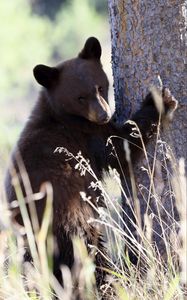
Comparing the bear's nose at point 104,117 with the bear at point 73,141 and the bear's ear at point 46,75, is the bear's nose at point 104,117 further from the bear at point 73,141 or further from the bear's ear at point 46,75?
the bear's ear at point 46,75

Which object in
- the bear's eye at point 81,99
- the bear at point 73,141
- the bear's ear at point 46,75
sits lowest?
the bear at point 73,141

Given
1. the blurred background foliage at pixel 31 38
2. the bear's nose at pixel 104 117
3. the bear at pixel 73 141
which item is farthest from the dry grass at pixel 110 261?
the blurred background foliage at pixel 31 38

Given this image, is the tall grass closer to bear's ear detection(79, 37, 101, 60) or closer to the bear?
the bear

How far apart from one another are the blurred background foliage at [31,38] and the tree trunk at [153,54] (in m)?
4.37

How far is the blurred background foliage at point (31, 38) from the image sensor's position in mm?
17375

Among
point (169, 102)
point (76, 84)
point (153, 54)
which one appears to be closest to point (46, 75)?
point (76, 84)

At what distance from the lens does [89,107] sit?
5258 millimetres

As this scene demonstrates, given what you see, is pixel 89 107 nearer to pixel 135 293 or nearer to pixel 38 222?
pixel 38 222

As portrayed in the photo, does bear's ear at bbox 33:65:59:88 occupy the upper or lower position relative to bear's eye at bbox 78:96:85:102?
upper

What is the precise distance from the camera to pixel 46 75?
550cm

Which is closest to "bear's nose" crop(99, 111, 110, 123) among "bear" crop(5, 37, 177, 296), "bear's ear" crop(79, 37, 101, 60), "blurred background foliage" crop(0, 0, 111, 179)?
"bear" crop(5, 37, 177, 296)

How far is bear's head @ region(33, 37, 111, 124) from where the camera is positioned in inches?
212

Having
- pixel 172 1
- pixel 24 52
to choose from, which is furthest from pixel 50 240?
pixel 24 52

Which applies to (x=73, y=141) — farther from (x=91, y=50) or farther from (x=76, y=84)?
(x=91, y=50)
